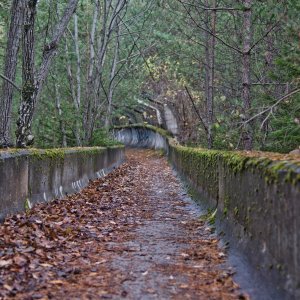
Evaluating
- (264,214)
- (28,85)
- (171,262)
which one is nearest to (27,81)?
(28,85)

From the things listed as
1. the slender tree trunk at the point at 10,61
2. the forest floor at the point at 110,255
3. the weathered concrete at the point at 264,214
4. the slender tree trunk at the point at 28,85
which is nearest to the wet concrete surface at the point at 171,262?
the forest floor at the point at 110,255

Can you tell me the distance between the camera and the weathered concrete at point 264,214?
428cm

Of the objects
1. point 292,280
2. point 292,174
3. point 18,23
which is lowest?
point 292,280

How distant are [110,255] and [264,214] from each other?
2080 mm

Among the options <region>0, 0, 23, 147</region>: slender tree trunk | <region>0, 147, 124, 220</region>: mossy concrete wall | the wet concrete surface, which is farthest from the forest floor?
<region>0, 0, 23, 147</region>: slender tree trunk

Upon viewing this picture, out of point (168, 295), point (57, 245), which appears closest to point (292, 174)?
point (168, 295)

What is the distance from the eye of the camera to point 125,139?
5362cm

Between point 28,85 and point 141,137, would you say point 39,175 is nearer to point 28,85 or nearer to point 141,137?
point 28,85

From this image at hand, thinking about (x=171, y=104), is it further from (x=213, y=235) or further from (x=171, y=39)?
(x=213, y=235)

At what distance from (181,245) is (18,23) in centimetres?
676

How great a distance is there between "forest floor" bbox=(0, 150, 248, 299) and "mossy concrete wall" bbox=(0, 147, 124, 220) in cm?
29

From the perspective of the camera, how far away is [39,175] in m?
10.2

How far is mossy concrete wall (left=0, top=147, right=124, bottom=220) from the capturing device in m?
8.13

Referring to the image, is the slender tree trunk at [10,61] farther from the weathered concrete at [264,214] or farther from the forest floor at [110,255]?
the weathered concrete at [264,214]
